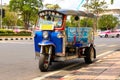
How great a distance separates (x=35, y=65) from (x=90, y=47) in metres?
2.32

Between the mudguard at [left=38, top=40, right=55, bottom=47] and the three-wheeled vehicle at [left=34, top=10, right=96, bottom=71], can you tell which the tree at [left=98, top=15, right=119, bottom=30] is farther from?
the mudguard at [left=38, top=40, right=55, bottom=47]

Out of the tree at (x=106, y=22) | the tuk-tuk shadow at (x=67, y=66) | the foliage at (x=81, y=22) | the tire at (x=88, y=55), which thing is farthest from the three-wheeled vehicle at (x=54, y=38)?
the tree at (x=106, y=22)

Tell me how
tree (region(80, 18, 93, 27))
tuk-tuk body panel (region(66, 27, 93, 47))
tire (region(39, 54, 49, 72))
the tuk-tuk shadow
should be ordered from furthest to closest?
tree (region(80, 18, 93, 27))
tuk-tuk body panel (region(66, 27, 93, 47))
the tuk-tuk shadow
tire (region(39, 54, 49, 72))

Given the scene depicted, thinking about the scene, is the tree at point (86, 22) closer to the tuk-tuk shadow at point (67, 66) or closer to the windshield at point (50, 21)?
the tuk-tuk shadow at point (67, 66)

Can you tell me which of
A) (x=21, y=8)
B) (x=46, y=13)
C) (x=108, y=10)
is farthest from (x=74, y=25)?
(x=108, y=10)

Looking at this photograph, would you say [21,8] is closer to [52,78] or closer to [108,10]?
[108,10]

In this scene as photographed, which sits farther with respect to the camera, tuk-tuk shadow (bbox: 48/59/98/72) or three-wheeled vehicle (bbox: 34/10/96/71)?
tuk-tuk shadow (bbox: 48/59/98/72)

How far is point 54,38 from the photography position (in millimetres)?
11445

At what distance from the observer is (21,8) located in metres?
68.3

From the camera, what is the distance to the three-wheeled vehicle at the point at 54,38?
37.3 ft

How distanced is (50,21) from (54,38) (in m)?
0.69

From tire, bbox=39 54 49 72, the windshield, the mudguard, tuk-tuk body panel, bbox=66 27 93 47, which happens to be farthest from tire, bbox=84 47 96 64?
tire, bbox=39 54 49 72

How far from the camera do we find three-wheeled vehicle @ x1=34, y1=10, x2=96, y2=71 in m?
11.4

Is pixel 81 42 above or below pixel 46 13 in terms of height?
below
